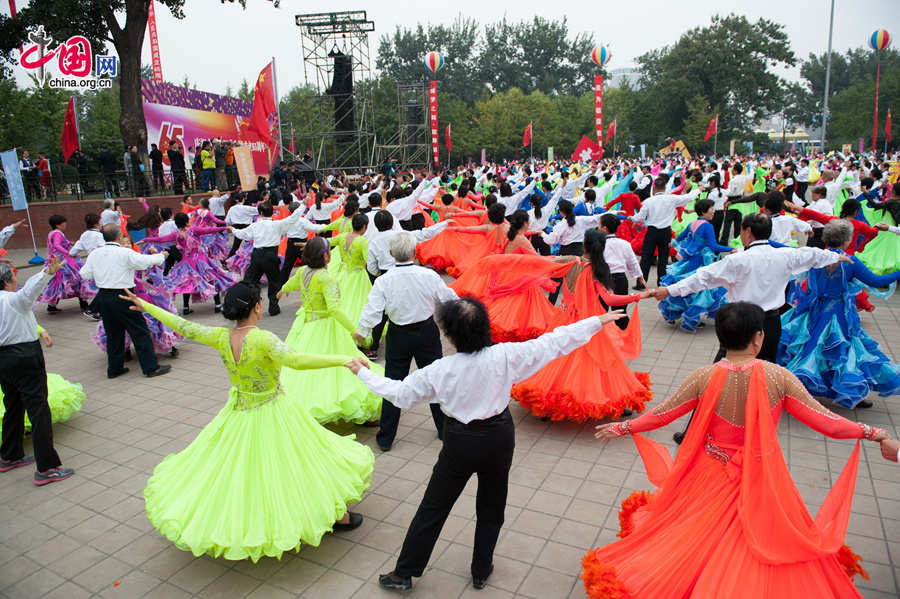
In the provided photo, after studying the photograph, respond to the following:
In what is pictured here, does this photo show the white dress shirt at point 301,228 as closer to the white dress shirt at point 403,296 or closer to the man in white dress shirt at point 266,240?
the man in white dress shirt at point 266,240

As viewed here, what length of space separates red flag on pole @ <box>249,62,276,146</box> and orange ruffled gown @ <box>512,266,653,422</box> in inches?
471

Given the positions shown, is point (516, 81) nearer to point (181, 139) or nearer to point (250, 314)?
point (181, 139)

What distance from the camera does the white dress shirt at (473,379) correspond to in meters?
3.17

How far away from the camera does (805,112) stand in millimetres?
86125

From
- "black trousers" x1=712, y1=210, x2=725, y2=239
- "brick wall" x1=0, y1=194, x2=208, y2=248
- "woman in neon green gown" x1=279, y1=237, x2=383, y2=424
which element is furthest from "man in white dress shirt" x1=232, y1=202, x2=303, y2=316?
"brick wall" x1=0, y1=194, x2=208, y2=248

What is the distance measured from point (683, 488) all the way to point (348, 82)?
2699 cm

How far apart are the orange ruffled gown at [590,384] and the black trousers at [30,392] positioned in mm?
4030

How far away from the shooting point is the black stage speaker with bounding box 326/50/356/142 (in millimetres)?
26922

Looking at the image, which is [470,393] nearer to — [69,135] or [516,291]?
[516,291]

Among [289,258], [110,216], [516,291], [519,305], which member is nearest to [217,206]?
[110,216]

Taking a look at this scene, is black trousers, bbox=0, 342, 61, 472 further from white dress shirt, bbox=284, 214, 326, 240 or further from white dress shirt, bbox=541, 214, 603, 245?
white dress shirt, bbox=541, 214, 603, 245

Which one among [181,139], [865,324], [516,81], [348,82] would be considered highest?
[516,81]

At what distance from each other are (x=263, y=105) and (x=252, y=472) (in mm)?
13668

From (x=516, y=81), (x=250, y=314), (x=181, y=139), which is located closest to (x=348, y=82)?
(x=181, y=139)
